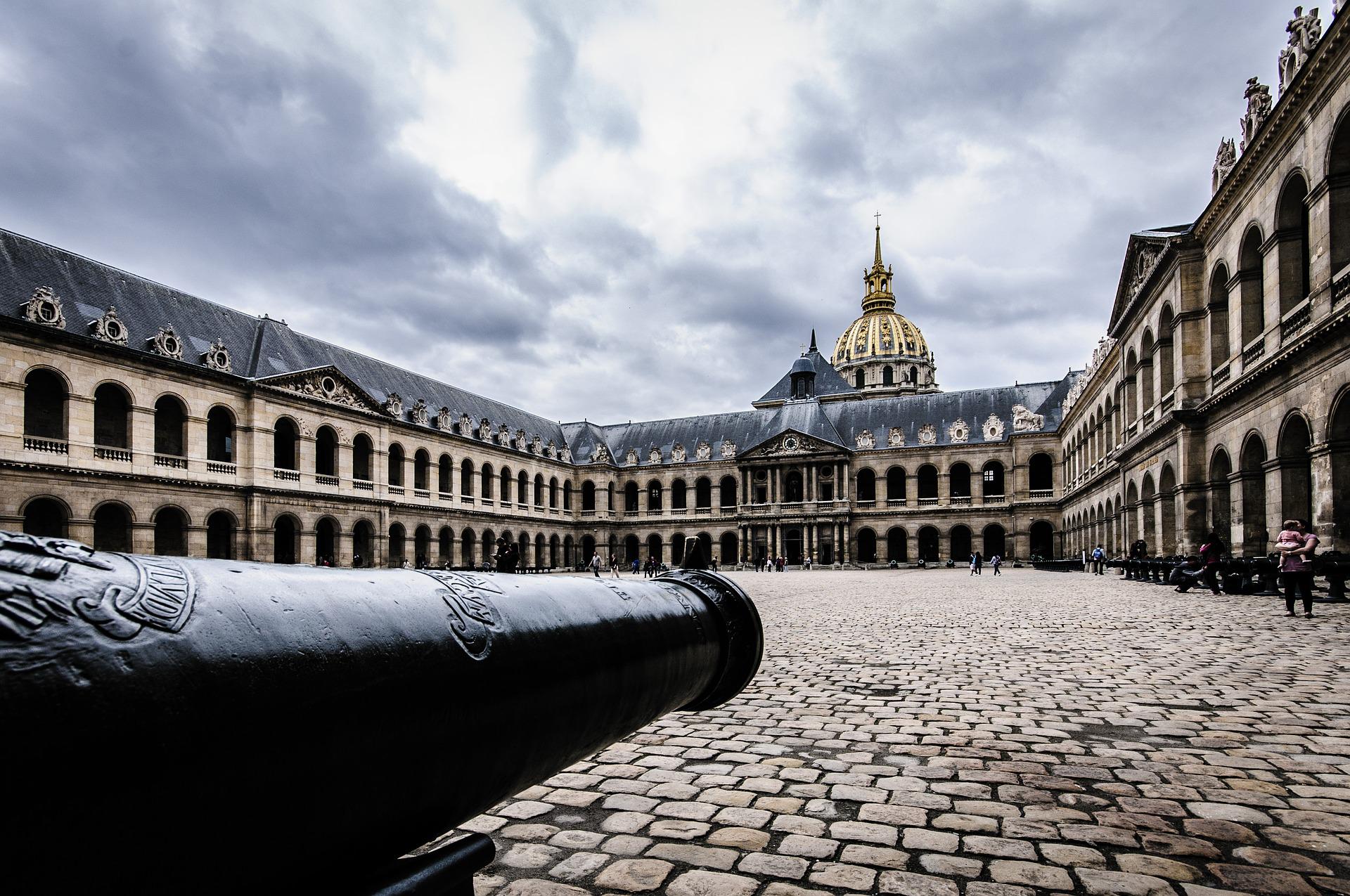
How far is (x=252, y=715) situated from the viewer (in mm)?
1199

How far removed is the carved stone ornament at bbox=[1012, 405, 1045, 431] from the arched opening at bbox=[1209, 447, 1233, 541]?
103 feet

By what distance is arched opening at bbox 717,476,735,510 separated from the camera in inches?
2254

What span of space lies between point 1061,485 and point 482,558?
35.3 m

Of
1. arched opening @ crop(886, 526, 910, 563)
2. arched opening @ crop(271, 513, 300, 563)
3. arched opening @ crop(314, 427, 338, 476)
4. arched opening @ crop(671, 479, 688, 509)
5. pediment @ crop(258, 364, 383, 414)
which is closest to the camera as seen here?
arched opening @ crop(271, 513, 300, 563)

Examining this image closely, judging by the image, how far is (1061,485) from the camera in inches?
1873

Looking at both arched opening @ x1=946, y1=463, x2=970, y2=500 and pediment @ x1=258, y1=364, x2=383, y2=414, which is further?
arched opening @ x1=946, y1=463, x2=970, y2=500

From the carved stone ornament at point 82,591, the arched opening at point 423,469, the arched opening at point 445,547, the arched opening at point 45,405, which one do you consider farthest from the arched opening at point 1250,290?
the arched opening at point 423,469

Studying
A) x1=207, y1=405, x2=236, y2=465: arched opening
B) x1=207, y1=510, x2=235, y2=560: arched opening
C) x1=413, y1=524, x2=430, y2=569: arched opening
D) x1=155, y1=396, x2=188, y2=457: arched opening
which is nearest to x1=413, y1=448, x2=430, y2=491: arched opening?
x1=413, y1=524, x2=430, y2=569: arched opening

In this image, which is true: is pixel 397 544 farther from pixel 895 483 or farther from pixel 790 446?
pixel 895 483

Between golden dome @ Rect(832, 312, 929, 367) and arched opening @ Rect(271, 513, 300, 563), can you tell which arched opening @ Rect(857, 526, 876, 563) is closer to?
arched opening @ Rect(271, 513, 300, 563)

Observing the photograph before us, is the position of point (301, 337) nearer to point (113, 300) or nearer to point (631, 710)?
point (113, 300)

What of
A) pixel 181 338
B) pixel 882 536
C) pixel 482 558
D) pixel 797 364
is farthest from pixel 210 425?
pixel 797 364

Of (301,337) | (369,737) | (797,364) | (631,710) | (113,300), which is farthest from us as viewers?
(797,364)

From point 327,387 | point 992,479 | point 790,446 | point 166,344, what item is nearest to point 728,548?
point 790,446
